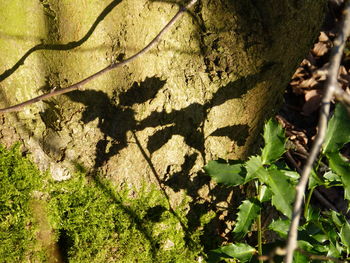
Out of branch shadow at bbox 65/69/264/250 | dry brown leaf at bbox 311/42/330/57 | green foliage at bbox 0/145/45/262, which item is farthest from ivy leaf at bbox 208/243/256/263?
dry brown leaf at bbox 311/42/330/57

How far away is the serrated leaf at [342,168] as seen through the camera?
136 centimetres

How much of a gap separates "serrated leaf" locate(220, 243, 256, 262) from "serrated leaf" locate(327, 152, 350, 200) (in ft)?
1.33

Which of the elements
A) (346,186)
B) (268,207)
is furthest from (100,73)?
(268,207)

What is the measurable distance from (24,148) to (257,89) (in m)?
0.96

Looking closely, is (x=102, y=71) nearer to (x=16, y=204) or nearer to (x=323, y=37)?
(x=16, y=204)

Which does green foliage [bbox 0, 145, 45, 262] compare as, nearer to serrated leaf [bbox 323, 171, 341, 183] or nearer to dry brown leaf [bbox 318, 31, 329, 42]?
serrated leaf [bbox 323, 171, 341, 183]

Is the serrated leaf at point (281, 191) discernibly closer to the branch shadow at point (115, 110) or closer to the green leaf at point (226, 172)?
the green leaf at point (226, 172)

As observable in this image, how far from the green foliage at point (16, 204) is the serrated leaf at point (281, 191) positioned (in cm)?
88

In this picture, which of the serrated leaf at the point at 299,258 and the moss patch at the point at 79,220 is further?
the moss patch at the point at 79,220

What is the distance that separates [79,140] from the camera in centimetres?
157

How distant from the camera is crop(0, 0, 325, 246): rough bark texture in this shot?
1.44 metres

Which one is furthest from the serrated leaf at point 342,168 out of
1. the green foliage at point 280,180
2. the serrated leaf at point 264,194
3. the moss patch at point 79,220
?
the moss patch at point 79,220

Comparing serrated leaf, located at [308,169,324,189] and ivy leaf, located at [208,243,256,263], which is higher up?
serrated leaf, located at [308,169,324,189]

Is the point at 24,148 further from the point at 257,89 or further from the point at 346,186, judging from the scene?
the point at 346,186
